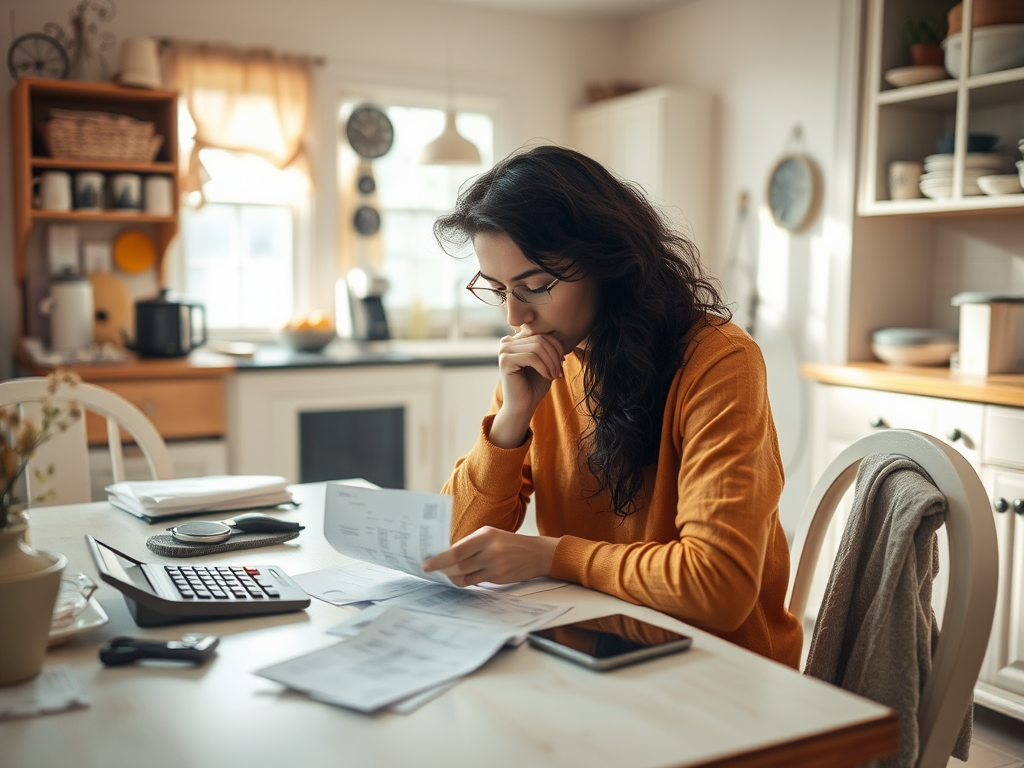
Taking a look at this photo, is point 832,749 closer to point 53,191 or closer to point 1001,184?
point 1001,184

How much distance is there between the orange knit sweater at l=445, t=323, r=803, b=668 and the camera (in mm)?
1161

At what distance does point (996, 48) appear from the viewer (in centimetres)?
273

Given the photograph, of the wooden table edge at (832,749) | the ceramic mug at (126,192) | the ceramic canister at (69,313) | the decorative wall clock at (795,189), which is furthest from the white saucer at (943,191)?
the ceramic canister at (69,313)

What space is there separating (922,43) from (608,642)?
2679 mm

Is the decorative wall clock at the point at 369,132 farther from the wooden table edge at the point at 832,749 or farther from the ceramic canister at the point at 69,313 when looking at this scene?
the wooden table edge at the point at 832,749

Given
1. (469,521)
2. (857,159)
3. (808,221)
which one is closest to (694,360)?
(469,521)

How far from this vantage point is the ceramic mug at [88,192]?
3529mm

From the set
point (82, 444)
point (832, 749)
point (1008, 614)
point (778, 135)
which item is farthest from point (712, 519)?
point (778, 135)

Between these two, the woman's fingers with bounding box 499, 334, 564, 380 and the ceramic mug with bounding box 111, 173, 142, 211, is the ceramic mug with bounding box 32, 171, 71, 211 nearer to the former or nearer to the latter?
the ceramic mug with bounding box 111, 173, 142, 211

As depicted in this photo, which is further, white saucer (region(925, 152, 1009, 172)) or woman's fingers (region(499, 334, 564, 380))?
white saucer (region(925, 152, 1009, 172))

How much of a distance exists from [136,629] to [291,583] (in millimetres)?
194

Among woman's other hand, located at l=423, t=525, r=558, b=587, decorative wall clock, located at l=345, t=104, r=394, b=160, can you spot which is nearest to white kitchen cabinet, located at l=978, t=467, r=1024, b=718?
woman's other hand, located at l=423, t=525, r=558, b=587

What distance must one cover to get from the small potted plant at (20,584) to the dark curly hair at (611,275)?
67 cm

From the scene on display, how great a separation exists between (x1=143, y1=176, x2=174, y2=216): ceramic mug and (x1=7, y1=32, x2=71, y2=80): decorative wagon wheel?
49 centimetres
